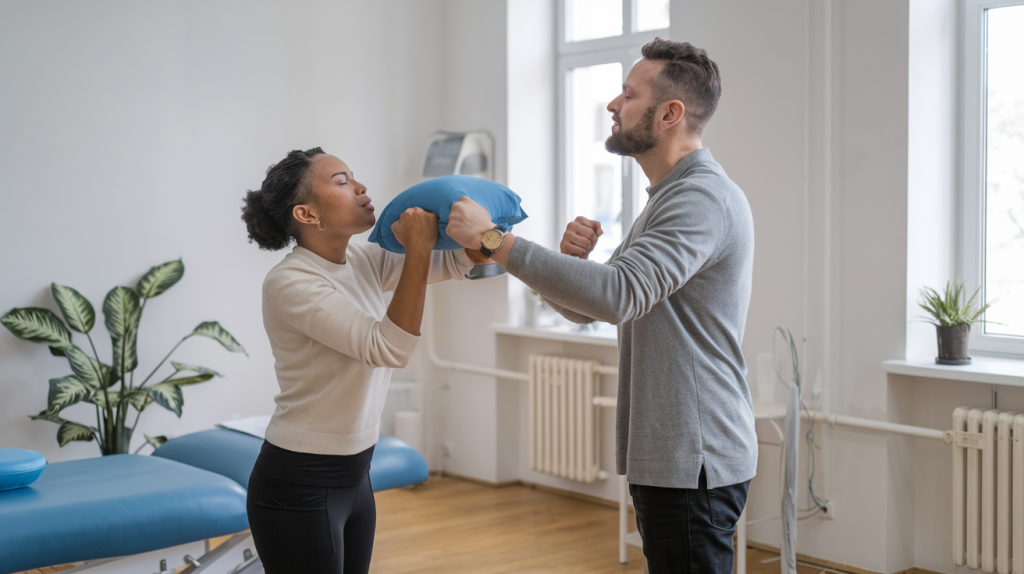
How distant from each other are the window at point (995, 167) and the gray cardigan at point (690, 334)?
2.00 m

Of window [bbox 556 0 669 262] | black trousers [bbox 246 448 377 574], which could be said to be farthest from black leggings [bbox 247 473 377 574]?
window [bbox 556 0 669 262]

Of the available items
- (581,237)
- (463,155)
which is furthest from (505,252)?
(463,155)

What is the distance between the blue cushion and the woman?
1.09m

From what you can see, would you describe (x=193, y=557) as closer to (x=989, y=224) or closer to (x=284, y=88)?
(x=284, y=88)

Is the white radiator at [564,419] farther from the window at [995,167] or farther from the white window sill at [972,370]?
the window at [995,167]

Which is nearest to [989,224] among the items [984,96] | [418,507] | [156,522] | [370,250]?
[984,96]

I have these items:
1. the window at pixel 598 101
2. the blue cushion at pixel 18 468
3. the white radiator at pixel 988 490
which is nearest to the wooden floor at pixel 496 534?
the white radiator at pixel 988 490

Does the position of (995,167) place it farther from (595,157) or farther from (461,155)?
(461,155)

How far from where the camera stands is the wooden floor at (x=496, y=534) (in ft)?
10.2

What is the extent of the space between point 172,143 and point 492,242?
9.02 ft

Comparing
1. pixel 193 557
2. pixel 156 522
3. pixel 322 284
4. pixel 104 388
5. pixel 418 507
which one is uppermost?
pixel 322 284

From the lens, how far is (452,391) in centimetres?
445

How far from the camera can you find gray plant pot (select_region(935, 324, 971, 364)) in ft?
9.07

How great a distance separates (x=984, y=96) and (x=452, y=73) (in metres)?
2.51
